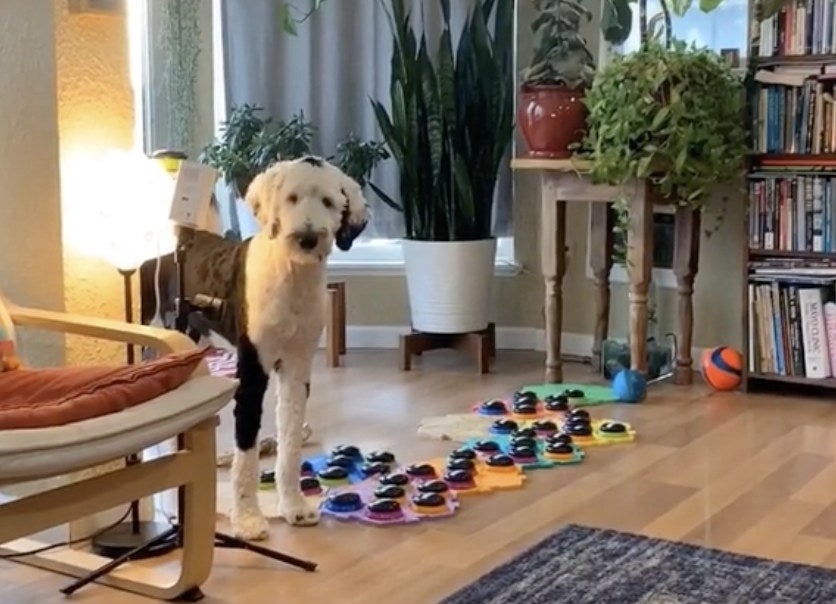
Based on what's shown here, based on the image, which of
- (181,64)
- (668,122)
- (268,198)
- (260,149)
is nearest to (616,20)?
(668,122)

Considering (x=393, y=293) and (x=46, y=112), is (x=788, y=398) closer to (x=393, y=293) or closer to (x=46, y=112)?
(x=393, y=293)

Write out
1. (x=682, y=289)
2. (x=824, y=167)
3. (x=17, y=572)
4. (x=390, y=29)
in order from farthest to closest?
1. (x=390, y=29)
2. (x=682, y=289)
3. (x=824, y=167)
4. (x=17, y=572)

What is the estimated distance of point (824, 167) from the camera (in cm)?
434

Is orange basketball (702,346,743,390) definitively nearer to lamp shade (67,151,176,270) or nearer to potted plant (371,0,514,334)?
potted plant (371,0,514,334)

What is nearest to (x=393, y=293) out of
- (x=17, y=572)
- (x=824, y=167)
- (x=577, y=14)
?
(x=577, y=14)

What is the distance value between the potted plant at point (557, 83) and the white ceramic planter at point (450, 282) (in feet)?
1.73

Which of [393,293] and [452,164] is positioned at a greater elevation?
[452,164]

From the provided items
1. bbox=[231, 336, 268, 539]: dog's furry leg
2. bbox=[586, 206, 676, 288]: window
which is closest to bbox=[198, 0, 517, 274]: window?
bbox=[586, 206, 676, 288]: window

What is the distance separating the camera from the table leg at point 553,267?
4.66 metres

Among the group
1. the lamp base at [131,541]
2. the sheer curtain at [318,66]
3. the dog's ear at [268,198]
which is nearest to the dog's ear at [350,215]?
the dog's ear at [268,198]

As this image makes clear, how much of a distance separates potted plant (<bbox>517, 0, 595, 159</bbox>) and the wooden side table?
91mm

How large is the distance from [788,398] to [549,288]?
3.08ft

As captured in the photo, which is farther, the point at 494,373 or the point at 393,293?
the point at 393,293

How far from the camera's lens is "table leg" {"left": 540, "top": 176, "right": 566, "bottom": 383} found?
4.66 m
